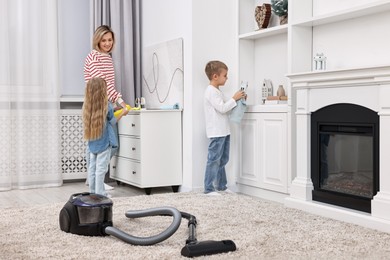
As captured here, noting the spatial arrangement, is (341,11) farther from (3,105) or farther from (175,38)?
(3,105)

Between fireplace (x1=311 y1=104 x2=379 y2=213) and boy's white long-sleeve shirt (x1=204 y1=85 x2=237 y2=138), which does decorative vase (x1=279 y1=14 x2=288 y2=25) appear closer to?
boy's white long-sleeve shirt (x1=204 y1=85 x2=237 y2=138)

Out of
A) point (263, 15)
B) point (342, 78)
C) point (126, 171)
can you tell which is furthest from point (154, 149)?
point (342, 78)

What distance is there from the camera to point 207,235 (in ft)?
8.18

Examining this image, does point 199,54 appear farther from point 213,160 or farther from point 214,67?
point 213,160

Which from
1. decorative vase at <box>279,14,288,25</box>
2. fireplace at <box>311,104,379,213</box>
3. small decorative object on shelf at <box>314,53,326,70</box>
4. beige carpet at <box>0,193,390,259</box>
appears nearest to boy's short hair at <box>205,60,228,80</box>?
decorative vase at <box>279,14,288,25</box>

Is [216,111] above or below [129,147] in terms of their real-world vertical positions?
above

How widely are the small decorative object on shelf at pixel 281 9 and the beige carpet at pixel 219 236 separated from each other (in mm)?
1361

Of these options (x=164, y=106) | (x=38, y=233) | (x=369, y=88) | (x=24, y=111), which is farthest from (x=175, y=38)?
(x=38, y=233)

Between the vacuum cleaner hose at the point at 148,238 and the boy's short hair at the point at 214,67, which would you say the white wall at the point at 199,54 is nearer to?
the boy's short hair at the point at 214,67

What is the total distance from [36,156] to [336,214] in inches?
104

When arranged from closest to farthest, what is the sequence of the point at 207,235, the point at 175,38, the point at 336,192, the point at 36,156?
the point at 207,235
the point at 336,192
the point at 175,38
the point at 36,156

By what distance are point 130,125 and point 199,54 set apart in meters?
0.80

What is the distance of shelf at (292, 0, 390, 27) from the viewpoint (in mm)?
2853

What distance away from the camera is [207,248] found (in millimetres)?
2150
